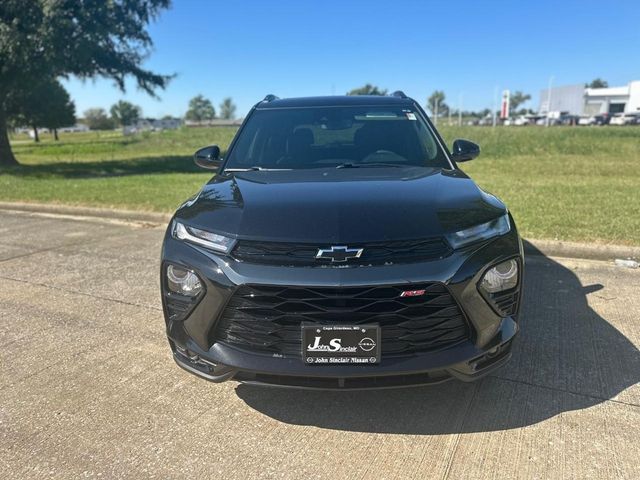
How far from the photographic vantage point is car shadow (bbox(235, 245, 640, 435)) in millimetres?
2666

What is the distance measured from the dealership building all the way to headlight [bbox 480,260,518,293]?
87.8 metres

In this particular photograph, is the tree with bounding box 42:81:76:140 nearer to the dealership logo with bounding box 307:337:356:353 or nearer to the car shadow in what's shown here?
the car shadow

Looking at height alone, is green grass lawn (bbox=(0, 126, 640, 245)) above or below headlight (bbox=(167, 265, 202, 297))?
below

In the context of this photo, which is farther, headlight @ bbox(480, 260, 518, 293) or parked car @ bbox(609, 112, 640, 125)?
parked car @ bbox(609, 112, 640, 125)

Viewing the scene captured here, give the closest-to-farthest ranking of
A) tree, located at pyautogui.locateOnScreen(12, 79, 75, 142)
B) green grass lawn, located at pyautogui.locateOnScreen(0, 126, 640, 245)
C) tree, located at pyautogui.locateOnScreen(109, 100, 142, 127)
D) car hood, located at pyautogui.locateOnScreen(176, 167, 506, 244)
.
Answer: car hood, located at pyautogui.locateOnScreen(176, 167, 506, 244), green grass lawn, located at pyautogui.locateOnScreen(0, 126, 640, 245), tree, located at pyautogui.locateOnScreen(12, 79, 75, 142), tree, located at pyautogui.locateOnScreen(109, 100, 142, 127)

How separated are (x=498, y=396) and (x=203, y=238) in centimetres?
187

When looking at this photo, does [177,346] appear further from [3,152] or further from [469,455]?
[3,152]

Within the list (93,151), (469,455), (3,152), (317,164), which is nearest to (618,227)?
(317,164)

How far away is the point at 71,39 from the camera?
1502cm

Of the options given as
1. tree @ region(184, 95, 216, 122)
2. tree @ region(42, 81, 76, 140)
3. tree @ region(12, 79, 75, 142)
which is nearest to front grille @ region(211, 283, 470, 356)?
tree @ region(12, 79, 75, 142)

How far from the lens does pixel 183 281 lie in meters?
2.55

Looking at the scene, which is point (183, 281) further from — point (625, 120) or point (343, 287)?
point (625, 120)

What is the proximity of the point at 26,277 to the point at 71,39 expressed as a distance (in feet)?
40.7

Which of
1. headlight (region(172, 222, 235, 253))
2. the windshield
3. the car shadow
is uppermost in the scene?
the windshield
